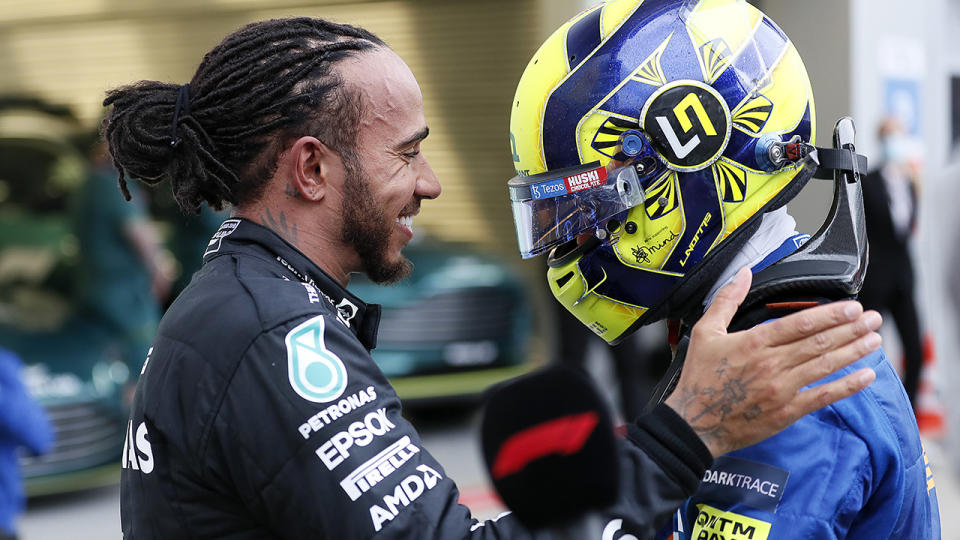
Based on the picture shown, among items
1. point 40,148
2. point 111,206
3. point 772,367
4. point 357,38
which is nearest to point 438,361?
point 111,206

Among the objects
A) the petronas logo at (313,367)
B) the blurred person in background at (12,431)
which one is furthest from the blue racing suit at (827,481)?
the blurred person in background at (12,431)

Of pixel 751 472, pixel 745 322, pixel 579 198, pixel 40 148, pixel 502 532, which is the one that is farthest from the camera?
→ pixel 40 148

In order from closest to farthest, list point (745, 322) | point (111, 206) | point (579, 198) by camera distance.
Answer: point (745, 322) < point (579, 198) < point (111, 206)

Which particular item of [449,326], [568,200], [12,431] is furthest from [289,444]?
[449,326]

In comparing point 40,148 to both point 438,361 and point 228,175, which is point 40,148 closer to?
point 438,361

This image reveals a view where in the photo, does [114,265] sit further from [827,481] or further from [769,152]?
[827,481]

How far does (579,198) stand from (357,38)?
51 centimetres

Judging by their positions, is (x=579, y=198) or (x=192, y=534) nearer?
(x=192, y=534)

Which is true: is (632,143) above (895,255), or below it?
above

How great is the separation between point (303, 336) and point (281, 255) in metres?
0.27

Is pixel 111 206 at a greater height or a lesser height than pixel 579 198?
lesser

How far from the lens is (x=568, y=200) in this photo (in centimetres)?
192

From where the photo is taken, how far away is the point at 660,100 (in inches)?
72.7

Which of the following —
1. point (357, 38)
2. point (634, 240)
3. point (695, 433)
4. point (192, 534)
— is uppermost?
point (357, 38)
